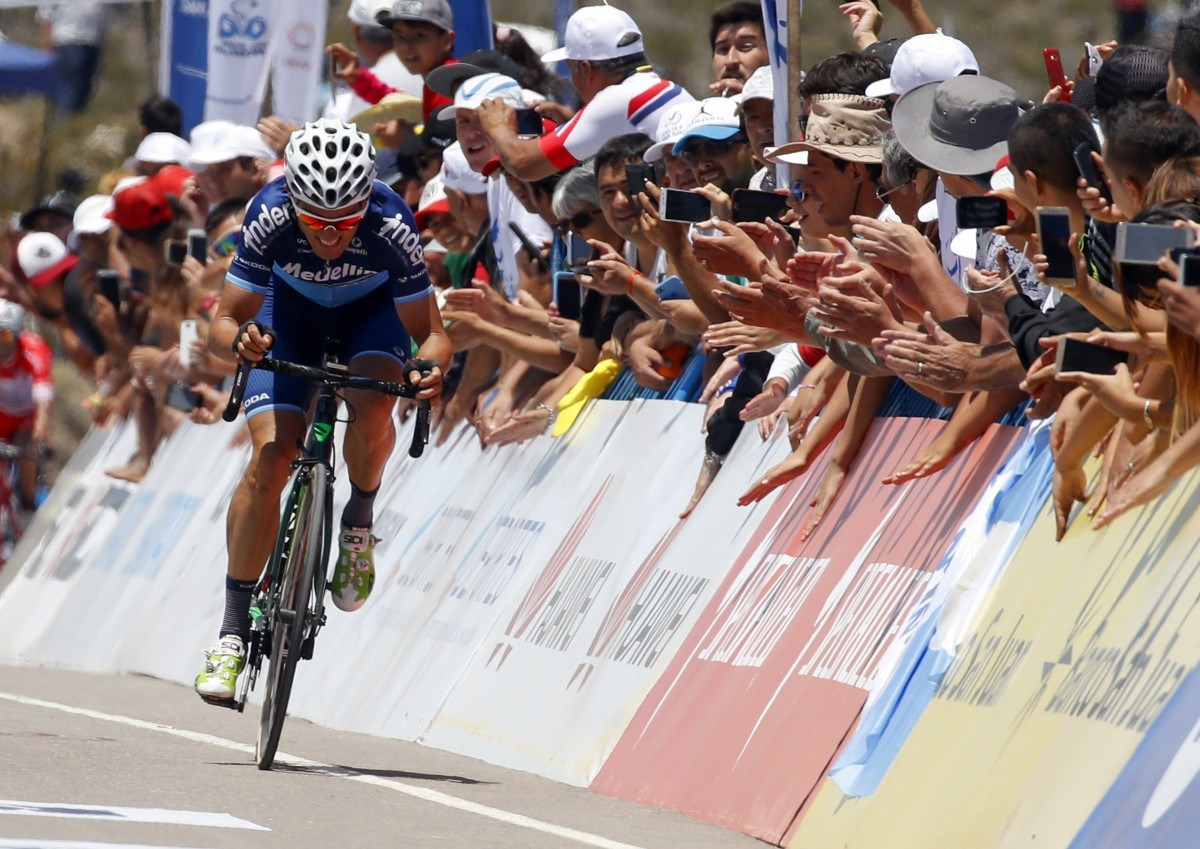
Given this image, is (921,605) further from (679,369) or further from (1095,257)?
(679,369)

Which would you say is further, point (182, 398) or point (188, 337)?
point (182, 398)

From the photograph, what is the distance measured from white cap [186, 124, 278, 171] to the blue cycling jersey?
6711mm

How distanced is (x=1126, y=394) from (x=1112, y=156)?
670 mm

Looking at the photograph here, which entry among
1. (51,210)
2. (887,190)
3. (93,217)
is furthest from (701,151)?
(51,210)

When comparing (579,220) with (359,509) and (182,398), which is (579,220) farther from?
(182,398)

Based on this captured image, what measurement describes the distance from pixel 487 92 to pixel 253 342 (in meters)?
3.73

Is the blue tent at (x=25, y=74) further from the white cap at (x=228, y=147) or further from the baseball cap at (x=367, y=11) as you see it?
the baseball cap at (x=367, y=11)

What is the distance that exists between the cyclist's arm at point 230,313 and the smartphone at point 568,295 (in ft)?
7.77

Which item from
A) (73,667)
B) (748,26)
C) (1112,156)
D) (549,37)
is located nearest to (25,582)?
(73,667)

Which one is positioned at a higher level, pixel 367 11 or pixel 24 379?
pixel 367 11

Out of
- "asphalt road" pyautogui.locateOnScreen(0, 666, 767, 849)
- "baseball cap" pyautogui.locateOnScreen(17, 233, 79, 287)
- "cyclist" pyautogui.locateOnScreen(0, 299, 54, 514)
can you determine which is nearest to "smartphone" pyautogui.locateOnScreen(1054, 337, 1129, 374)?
"asphalt road" pyautogui.locateOnScreen(0, 666, 767, 849)

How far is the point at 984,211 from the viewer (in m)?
6.82

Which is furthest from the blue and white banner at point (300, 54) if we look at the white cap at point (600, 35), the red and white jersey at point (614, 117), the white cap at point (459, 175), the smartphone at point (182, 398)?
the red and white jersey at point (614, 117)

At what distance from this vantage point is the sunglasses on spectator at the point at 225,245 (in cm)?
1518
